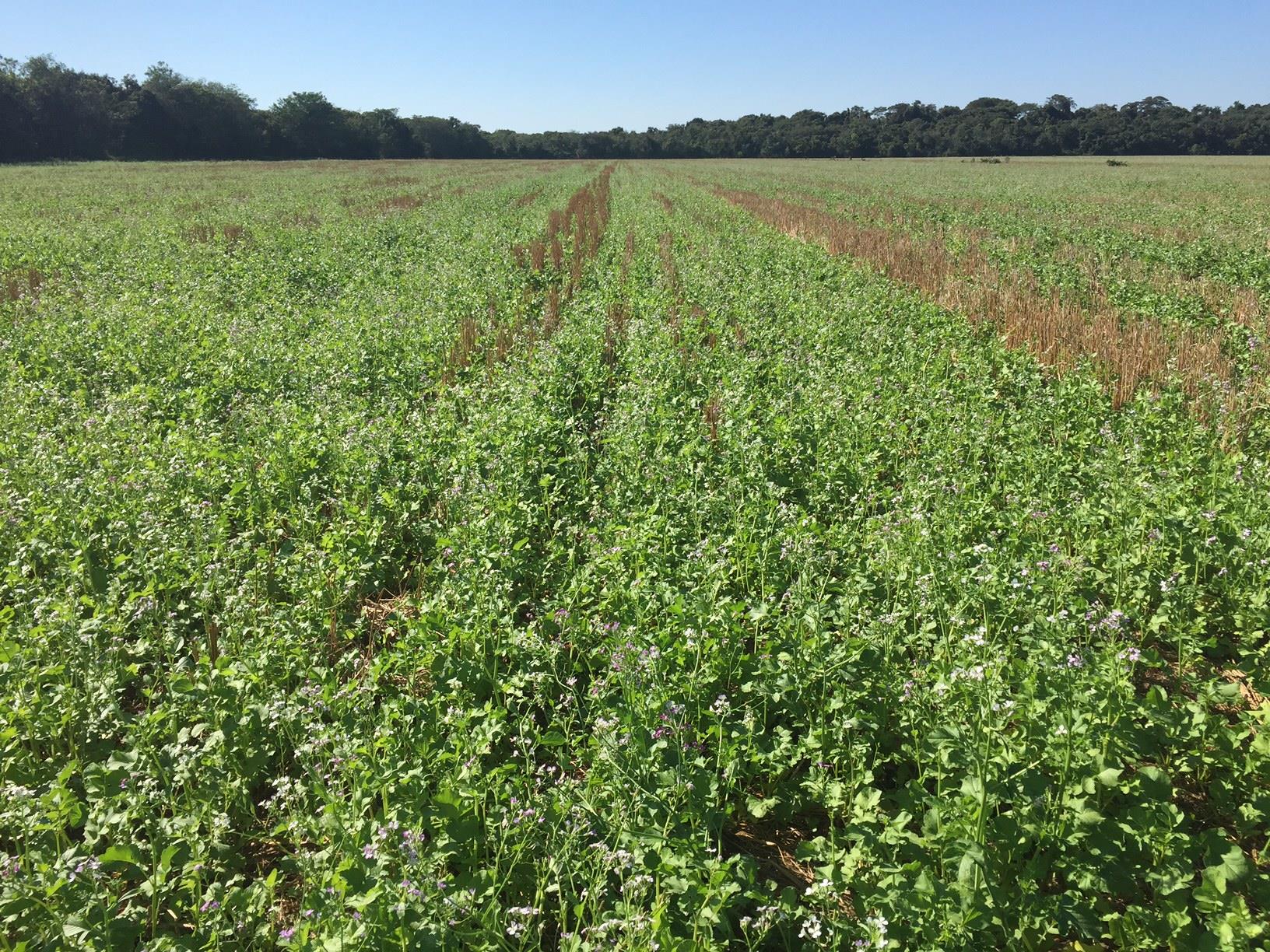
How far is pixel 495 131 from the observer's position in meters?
128

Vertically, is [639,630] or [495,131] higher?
[495,131]

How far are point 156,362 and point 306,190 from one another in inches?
1119

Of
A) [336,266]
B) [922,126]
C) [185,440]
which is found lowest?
[185,440]

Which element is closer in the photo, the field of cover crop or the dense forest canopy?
the field of cover crop

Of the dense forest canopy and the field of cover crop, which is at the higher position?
the dense forest canopy

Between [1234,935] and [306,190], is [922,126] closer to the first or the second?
[306,190]

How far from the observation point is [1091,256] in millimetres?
15328

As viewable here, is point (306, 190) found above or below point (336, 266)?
above

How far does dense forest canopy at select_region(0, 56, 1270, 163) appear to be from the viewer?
71.1 meters

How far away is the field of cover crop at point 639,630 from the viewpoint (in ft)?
9.27

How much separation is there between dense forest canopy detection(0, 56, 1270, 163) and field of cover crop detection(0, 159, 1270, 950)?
266 ft

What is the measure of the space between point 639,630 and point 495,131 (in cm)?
14108

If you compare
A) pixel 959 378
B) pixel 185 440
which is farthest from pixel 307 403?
pixel 959 378

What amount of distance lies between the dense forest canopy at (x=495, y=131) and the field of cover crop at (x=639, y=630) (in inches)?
3192
